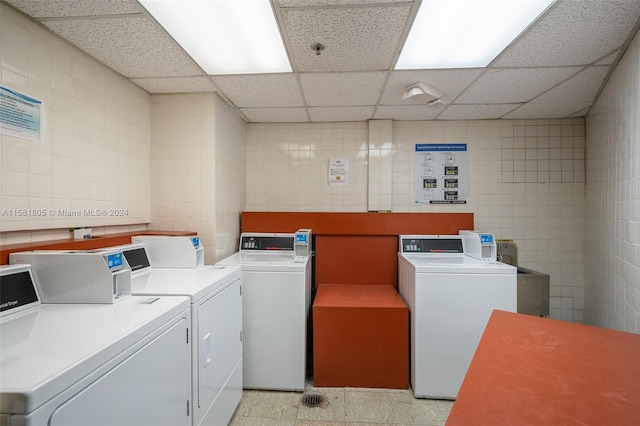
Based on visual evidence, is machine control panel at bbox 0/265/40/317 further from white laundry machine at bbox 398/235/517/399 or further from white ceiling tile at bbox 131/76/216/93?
white laundry machine at bbox 398/235/517/399

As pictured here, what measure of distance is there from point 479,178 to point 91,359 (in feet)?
11.0

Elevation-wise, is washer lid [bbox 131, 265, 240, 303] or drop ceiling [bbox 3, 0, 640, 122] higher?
drop ceiling [bbox 3, 0, 640, 122]

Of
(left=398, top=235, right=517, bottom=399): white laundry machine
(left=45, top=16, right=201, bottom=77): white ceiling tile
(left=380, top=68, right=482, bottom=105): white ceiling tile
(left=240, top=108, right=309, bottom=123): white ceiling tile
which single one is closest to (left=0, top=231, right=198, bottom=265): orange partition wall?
(left=45, top=16, right=201, bottom=77): white ceiling tile

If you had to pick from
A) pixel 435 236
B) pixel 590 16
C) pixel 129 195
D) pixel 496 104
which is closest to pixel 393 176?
pixel 435 236

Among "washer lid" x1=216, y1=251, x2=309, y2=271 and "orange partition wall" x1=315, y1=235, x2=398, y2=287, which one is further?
"orange partition wall" x1=315, y1=235, x2=398, y2=287

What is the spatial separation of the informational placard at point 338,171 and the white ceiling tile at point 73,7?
205 cm

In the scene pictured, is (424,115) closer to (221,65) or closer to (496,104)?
(496,104)

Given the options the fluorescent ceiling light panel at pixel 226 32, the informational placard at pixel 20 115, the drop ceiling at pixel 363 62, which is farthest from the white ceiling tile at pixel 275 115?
the informational placard at pixel 20 115

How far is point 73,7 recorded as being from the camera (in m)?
1.40

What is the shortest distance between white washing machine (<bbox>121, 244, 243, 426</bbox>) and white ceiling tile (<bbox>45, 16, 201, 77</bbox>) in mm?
1242

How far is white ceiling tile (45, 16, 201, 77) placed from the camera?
1.53m

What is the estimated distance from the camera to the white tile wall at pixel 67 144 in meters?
1.41

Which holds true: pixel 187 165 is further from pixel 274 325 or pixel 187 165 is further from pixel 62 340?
pixel 62 340

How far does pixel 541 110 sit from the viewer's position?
273 centimetres
